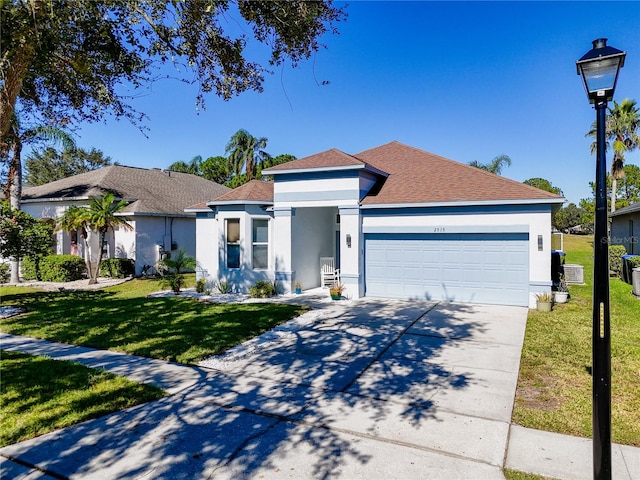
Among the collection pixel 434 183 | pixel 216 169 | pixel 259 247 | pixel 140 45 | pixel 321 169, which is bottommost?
pixel 259 247

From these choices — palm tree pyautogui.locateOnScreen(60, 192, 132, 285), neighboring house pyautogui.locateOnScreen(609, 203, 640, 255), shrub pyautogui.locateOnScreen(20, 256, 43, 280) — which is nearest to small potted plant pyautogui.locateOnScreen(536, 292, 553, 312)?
neighboring house pyautogui.locateOnScreen(609, 203, 640, 255)

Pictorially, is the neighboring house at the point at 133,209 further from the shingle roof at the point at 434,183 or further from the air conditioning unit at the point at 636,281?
the air conditioning unit at the point at 636,281

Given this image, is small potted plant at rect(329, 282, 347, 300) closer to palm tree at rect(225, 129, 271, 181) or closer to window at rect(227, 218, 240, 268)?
window at rect(227, 218, 240, 268)

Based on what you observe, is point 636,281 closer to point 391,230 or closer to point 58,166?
point 391,230

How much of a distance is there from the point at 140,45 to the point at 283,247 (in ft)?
26.9

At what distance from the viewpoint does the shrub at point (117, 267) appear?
62.2ft

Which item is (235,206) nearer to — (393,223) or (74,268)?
(393,223)

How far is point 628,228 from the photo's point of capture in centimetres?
2336

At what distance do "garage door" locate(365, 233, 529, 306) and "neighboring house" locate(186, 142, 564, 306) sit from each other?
32 mm

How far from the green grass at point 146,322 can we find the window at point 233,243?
7.67 ft

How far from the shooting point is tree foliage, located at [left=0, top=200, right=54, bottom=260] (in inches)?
539

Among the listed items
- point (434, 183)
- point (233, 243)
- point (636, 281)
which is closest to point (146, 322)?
point (233, 243)

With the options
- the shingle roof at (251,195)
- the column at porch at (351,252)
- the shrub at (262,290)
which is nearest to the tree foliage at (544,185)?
the column at porch at (351,252)

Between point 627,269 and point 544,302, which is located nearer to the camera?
point 544,302
